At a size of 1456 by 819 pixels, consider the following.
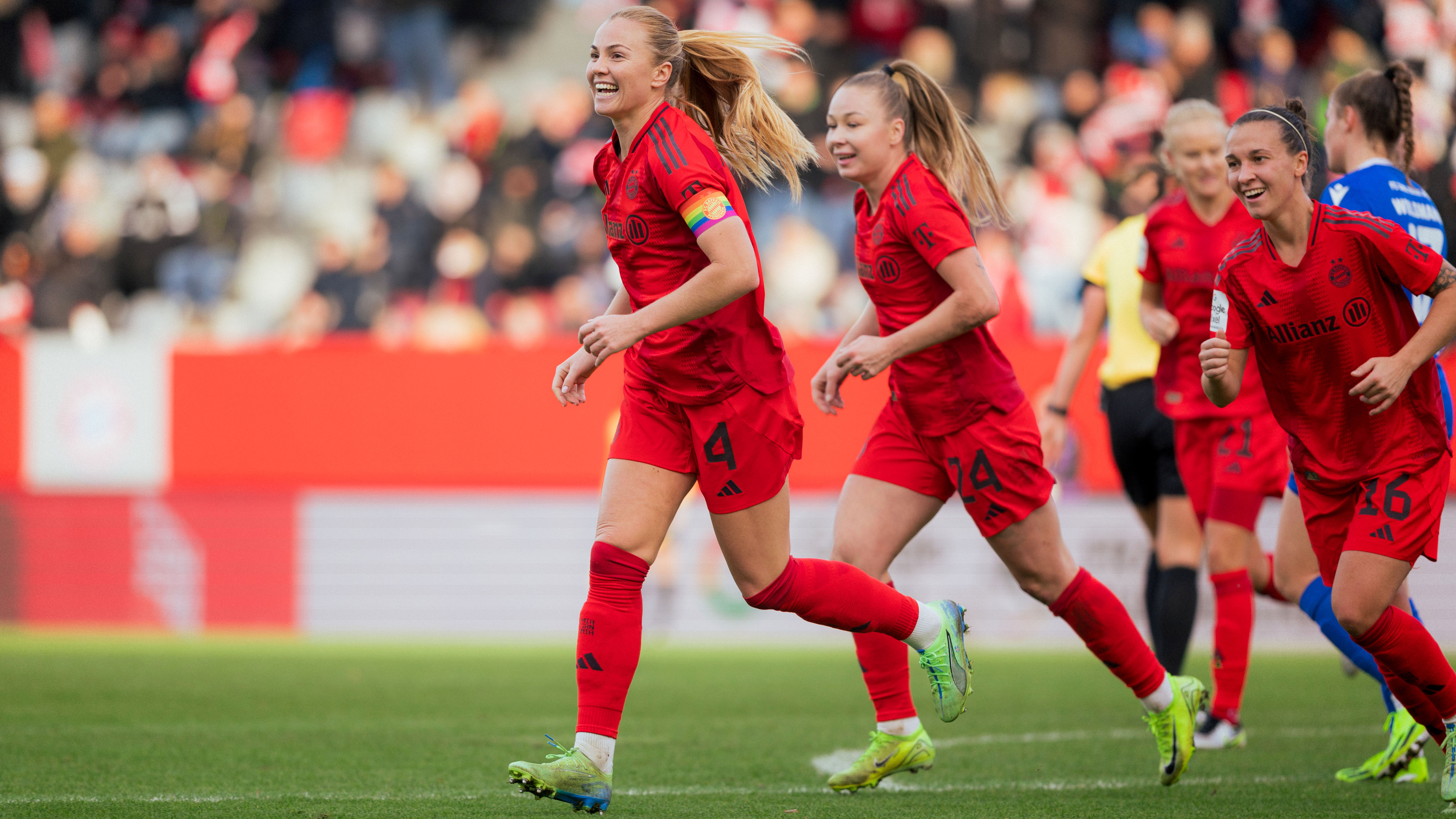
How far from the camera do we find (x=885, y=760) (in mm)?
4809

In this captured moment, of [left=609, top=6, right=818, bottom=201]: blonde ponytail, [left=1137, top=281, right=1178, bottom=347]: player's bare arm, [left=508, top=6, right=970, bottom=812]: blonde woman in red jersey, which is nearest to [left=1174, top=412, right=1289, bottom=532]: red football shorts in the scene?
[left=1137, top=281, right=1178, bottom=347]: player's bare arm

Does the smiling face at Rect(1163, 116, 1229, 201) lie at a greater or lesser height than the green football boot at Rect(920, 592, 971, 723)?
greater

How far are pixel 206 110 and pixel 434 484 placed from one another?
7019 millimetres

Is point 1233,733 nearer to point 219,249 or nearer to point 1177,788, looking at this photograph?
point 1177,788

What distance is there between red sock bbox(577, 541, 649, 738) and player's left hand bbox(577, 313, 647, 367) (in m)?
0.59

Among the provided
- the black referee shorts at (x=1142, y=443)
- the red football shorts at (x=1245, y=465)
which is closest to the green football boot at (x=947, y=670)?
the red football shorts at (x=1245, y=465)

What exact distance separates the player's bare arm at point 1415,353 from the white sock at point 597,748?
7.33ft

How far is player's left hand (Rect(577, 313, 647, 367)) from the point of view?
3801 millimetres

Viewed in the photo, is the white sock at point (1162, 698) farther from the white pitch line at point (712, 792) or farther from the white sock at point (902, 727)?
the white sock at point (902, 727)

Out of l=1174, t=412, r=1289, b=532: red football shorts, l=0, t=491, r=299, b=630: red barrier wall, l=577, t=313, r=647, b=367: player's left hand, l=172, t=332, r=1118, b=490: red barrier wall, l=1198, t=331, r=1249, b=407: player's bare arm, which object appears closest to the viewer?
l=577, t=313, r=647, b=367: player's left hand

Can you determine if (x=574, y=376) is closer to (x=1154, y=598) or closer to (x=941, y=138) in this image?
(x=941, y=138)

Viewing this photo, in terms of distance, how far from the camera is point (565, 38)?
16.2 m

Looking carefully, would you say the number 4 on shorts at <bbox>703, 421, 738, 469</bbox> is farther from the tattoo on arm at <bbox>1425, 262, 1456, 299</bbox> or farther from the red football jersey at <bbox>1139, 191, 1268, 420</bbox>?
the red football jersey at <bbox>1139, 191, 1268, 420</bbox>

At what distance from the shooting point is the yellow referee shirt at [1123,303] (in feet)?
21.3
